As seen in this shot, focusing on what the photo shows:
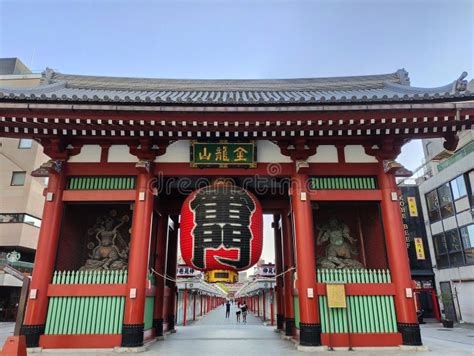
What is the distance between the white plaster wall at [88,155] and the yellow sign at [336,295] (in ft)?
24.4

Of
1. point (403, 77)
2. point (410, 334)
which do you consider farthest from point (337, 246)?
point (403, 77)

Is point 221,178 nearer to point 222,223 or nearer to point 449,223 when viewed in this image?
point 222,223

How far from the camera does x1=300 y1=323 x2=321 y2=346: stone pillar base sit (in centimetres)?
751

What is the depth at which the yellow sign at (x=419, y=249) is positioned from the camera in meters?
26.5

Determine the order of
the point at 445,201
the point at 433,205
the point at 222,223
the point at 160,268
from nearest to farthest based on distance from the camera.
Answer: the point at 222,223, the point at 160,268, the point at 445,201, the point at 433,205

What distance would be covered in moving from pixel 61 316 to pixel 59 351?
0.79m

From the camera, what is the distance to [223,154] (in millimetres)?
8750

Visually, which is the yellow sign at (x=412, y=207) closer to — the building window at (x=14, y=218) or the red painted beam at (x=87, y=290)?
the red painted beam at (x=87, y=290)

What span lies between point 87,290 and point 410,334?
8.29 m

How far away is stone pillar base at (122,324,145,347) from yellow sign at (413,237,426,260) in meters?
26.6

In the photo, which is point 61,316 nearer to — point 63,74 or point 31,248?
point 63,74

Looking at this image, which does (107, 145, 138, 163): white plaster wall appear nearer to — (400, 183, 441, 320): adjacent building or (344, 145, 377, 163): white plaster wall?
(344, 145, 377, 163): white plaster wall

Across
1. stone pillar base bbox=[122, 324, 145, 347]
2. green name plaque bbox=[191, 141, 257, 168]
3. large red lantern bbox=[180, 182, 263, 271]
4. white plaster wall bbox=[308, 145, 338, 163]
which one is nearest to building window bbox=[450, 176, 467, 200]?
white plaster wall bbox=[308, 145, 338, 163]

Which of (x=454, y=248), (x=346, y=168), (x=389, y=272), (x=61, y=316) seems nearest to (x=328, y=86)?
(x=346, y=168)
